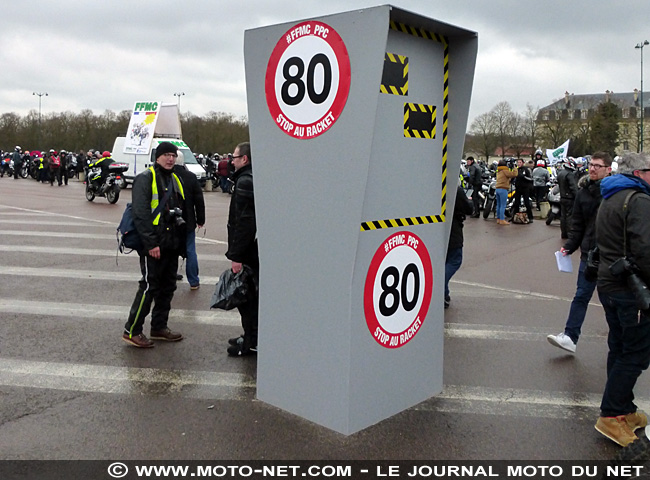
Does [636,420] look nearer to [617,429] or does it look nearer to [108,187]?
[617,429]

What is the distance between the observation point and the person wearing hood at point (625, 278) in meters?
3.88

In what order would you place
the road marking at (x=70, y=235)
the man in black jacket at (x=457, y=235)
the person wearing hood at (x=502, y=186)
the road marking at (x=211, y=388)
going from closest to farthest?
the road marking at (x=211, y=388) < the man in black jacket at (x=457, y=235) < the road marking at (x=70, y=235) < the person wearing hood at (x=502, y=186)

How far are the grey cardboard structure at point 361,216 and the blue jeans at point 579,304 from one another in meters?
1.85

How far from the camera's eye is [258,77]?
13.9 feet

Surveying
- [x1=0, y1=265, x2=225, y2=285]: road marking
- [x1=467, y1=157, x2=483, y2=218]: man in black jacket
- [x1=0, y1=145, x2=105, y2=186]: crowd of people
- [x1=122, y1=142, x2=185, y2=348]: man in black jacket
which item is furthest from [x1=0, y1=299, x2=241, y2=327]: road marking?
[x1=0, y1=145, x2=105, y2=186]: crowd of people

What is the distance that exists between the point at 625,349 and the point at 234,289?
2997 millimetres

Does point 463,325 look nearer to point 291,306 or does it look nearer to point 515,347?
point 515,347

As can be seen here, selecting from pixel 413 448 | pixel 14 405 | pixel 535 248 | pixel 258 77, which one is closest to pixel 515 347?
pixel 413 448

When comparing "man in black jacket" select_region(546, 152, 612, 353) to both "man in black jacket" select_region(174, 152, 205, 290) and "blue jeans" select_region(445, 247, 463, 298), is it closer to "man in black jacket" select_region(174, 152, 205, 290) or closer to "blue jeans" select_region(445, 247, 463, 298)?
"blue jeans" select_region(445, 247, 463, 298)

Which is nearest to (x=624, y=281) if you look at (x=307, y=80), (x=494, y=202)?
(x=307, y=80)

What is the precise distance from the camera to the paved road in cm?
392

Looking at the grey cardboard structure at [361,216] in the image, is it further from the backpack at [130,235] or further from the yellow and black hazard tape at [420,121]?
the backpack at [130,235]

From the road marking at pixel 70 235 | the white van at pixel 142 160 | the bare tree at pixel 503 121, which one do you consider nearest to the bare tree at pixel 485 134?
the bare tree at pixel 503 121

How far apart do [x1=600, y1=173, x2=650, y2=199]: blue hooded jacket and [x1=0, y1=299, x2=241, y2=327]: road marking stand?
403cm
